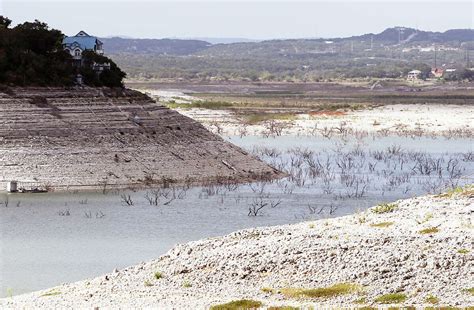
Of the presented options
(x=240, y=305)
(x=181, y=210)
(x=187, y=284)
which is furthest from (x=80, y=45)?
(x=240, y=305)

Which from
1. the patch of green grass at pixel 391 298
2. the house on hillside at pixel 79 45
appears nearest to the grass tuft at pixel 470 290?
the patch of green grass at pixel 391 298

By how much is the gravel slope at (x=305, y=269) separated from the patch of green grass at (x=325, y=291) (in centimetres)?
17

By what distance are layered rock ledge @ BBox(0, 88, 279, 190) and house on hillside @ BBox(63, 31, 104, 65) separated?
8.12ft

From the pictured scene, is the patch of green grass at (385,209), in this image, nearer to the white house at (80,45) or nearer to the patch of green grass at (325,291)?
the patch of green grass at (325,291)

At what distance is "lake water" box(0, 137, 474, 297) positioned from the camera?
110 ft

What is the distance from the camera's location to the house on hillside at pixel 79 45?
5850 cm

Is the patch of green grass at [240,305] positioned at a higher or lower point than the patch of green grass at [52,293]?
higher

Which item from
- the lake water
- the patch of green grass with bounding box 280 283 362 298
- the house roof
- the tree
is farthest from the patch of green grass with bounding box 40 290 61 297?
the house roof

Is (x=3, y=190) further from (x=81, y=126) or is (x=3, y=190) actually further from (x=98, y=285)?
(x=98, y=285)

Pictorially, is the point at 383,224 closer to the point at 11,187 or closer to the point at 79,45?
the point at 11,187

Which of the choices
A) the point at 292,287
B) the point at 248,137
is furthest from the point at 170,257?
the point at 248,137

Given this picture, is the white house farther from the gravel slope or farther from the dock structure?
the gravel slope

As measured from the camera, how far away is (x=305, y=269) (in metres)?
25.4

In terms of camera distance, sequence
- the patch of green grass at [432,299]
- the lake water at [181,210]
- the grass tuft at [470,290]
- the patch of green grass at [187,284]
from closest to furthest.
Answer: the patch of green grass at [432,299]
the grass tuft at [470,290]
the patch of green grass at [187,284]
the lake water at [181,210]
